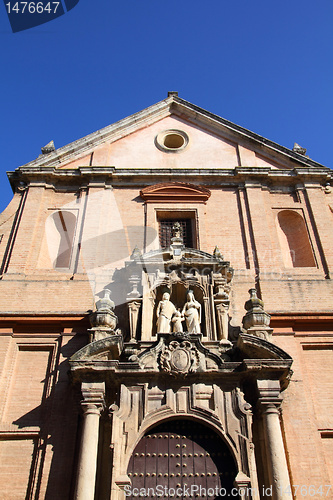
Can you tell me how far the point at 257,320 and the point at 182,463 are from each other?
325 cm

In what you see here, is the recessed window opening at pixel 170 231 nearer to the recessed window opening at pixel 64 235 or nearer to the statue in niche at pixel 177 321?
the recessed window opening at pixel 64 235

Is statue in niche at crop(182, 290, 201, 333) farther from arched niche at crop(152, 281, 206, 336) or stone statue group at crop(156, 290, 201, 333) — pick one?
arched niche at crop(152, 281, 206, 336)

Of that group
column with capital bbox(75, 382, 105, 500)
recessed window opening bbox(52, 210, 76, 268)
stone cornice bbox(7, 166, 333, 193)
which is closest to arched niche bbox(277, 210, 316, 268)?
stone cornice bbox(7, 166, 333, 193)

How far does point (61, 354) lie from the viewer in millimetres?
10281

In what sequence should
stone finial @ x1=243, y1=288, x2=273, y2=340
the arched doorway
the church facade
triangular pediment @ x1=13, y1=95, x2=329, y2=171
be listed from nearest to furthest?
the arched doorway → the church facade → stone finial @ x1=243, y1=288, x2=273, y2=340 → triangular pediment @ x1=13, y1=95, x2=329, y2=171

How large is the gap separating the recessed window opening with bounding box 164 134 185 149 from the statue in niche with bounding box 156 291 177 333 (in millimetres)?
6716

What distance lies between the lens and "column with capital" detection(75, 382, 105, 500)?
777 cm

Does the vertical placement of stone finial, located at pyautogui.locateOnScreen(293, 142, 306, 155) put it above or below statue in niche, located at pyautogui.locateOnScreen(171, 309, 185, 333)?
above

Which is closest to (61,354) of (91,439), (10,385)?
(10,385)

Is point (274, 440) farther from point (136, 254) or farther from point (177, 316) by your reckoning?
point (136, 254)

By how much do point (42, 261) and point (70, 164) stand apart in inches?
147

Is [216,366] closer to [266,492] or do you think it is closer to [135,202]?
[266,492]

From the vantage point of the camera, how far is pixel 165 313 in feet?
33.2

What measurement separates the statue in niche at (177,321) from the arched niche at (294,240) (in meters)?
4.15
